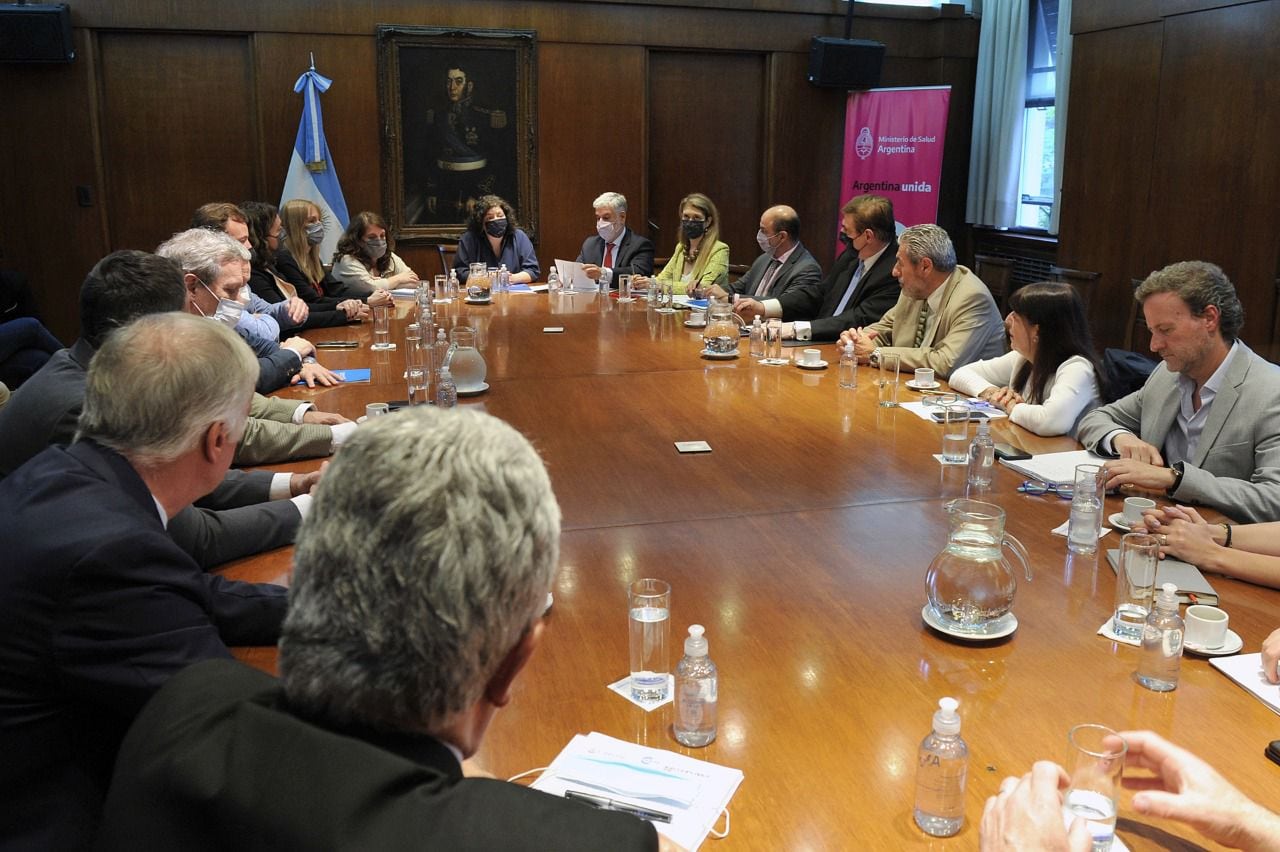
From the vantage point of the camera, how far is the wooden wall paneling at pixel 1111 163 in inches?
246

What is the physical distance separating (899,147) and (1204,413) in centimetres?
577

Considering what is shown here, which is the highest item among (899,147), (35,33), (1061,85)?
(35,33)

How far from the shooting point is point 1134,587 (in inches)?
76.8

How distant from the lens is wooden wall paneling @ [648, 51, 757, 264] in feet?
28.1

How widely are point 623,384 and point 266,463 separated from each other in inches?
55.8

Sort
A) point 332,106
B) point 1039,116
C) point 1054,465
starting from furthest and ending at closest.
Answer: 1. point 1039,116
2. point 332,106
3. point 1054,465

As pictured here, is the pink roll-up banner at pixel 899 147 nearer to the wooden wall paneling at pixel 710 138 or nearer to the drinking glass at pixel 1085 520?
the wooden wall paneling at pixel 710 138

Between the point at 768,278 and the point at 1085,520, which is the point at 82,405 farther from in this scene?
the point at 768,278

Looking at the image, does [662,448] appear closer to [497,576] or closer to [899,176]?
[497,576]

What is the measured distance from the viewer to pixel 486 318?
218 inches

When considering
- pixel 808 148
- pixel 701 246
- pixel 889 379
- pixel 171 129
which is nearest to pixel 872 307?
pixel 889 379

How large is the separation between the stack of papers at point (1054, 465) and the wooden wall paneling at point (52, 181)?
688cm

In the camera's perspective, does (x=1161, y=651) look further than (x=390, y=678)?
Yes

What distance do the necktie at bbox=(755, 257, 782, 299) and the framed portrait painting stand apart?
268 centimetres
